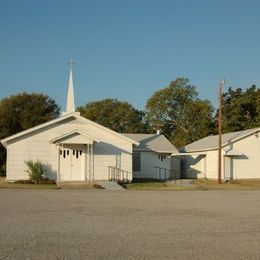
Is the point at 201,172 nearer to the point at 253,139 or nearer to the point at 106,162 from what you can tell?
the point at 253,139

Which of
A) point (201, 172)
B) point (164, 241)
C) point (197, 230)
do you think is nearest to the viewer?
point (164, 241)

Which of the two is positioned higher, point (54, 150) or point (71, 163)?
point (54, 150)

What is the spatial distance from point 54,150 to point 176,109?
5137cm

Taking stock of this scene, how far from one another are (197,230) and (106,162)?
941 inches

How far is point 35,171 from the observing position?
1319 inches

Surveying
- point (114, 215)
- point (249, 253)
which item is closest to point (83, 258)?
point (249, 253)

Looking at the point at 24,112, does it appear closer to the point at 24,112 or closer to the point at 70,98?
the point at 24,112

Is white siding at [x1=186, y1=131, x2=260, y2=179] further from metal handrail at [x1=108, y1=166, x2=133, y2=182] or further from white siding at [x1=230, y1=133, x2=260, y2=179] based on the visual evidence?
metal handrail at [x1=108, y1=166, x2=133, y2=182]

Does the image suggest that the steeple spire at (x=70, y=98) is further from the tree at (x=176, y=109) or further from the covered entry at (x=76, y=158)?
the tree at (x=176, y=109)

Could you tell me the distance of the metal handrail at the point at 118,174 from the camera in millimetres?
36281

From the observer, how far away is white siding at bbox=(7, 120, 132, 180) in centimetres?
3431

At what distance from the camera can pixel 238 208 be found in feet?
61.3

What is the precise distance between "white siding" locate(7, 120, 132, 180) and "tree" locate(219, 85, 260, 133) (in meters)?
31.4

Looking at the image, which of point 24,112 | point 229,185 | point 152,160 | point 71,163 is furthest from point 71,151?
point 24,112
